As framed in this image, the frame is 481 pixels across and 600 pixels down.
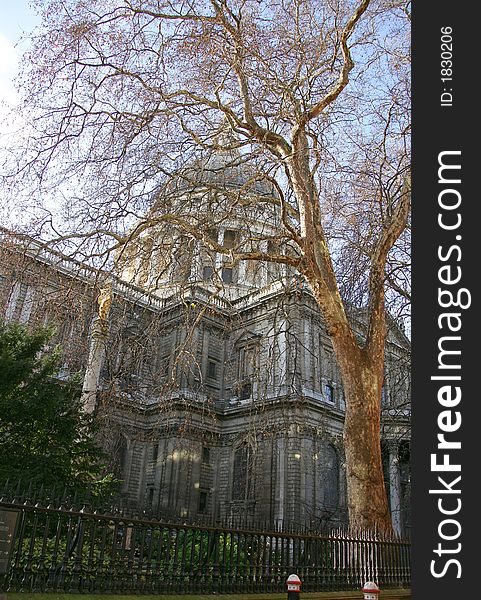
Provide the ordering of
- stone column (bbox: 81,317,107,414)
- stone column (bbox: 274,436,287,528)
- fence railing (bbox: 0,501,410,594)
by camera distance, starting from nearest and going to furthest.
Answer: fence railing (bbox: 0,501,410,594)
stone column (bbox: 81,317,107,414)
stone column (bbox: 274,436,287,528)

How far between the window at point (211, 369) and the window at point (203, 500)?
717 centimetres

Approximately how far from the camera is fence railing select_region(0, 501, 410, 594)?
17.5ft

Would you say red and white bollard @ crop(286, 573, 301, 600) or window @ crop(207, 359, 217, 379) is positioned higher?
window @ crop(207, 359, 217, 379)

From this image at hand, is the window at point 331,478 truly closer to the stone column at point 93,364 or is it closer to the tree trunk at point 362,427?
the stone column at point 93,364

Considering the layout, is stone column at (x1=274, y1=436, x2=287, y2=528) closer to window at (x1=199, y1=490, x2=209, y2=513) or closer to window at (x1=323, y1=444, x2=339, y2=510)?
window at (x1=323, y1=444, x2=339, y2=510)

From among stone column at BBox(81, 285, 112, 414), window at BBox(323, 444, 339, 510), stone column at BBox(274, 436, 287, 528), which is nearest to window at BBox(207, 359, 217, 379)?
stone column at BBox(274, 436, 287, 528)

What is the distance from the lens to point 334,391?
34.4m

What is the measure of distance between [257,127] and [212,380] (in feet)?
84.3

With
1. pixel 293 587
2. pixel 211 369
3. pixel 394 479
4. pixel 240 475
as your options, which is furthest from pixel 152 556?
pixel 211 369

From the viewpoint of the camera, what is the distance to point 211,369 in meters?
36.5

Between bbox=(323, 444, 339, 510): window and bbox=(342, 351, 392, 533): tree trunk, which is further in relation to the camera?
bbox=(323, 444, 339, 510): window

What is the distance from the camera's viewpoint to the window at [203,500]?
107 feet

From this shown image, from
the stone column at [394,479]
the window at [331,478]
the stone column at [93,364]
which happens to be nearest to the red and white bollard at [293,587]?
the stone column at [93,364]

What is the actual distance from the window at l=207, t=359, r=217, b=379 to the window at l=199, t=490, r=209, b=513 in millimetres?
7170
